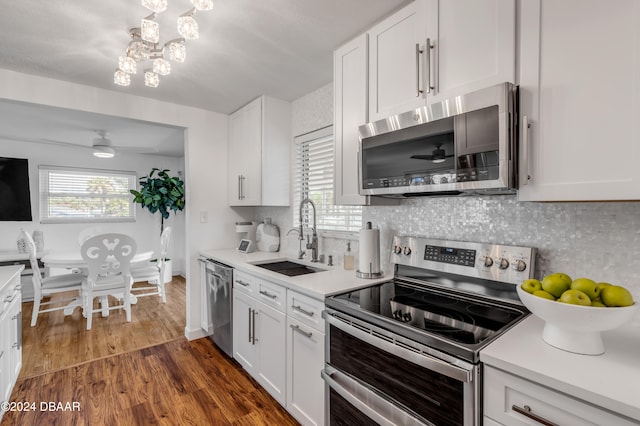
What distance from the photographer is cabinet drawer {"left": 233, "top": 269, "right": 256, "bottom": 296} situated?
88.2 inches

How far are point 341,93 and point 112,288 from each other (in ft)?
11.2

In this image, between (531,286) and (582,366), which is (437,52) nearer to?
(531,286)

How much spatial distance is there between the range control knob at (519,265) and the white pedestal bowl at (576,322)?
1.27 feet

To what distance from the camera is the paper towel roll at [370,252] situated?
1.87 metres

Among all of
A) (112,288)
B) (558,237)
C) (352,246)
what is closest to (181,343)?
(112,288)

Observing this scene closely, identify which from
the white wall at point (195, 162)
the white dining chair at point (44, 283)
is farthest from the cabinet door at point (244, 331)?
the white dining chair at point (44, 283)

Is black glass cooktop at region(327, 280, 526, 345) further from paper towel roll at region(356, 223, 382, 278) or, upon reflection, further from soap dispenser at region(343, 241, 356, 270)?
soap dispenser at region(343, 241, 356, 270)

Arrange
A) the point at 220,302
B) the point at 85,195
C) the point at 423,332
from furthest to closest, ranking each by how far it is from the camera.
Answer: the point at 85,195
the point at 220,302
the point at 423,332

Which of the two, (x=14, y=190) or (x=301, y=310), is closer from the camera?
(x=301, y=310)

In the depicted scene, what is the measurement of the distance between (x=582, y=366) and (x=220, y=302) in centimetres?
249

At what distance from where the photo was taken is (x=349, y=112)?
1846 mm

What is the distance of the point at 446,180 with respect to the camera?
4.25 ft

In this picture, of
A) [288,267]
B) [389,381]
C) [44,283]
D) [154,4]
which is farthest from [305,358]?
[44,283]

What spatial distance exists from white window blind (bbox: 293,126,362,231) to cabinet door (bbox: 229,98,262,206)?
0.37 meters
